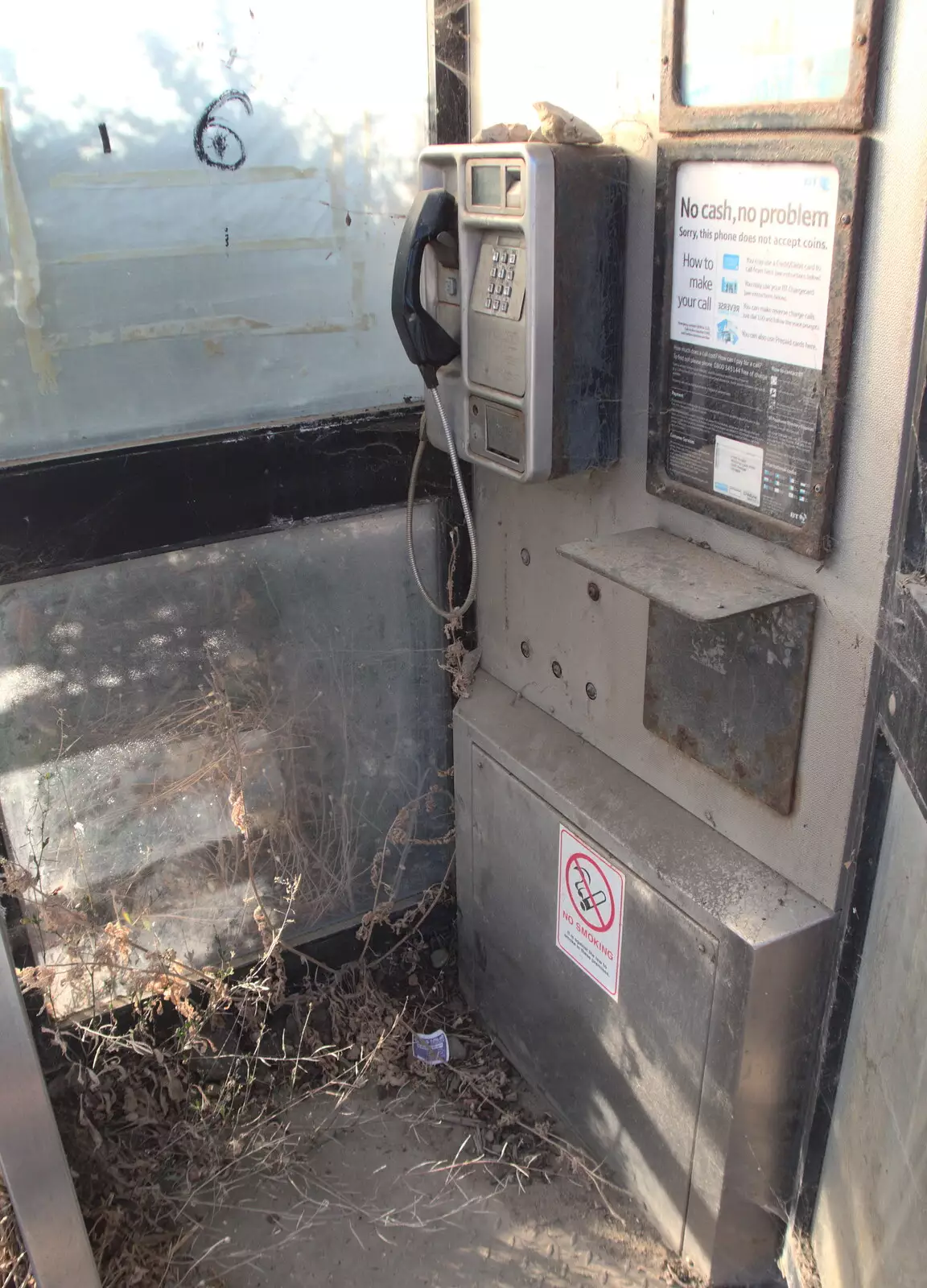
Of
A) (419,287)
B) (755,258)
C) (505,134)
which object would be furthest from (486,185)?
(755,258)

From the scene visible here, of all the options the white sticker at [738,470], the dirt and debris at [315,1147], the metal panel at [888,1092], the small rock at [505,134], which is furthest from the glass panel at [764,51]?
the dirt and debris at [315,1147]

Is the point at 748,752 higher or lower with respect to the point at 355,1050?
higher

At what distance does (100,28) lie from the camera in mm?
1572

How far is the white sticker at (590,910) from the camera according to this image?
1.79 metres

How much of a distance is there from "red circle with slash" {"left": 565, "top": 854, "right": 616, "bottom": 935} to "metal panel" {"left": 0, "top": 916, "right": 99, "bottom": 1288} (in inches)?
35.2

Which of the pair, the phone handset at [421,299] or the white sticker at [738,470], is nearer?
the white sticker at [738,470]

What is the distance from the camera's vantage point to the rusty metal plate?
140cm

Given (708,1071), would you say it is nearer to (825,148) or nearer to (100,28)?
(825,148)

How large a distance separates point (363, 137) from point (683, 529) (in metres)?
0.89

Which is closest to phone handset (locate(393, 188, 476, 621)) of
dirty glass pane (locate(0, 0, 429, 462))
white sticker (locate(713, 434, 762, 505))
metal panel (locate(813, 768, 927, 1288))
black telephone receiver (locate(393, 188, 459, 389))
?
black telephone receiver (locate(393, 188, 459, 389))

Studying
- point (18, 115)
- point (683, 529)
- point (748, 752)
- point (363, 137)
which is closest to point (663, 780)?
point (748, 752)

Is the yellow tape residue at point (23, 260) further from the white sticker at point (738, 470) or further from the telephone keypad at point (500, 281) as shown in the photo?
the white sticker at point (738, 470)

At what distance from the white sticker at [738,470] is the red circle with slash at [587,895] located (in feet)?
2.32

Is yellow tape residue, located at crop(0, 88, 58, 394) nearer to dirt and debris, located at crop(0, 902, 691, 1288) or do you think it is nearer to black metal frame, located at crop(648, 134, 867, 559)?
black metal frame, located at crop(648, 134, 867, 559)
